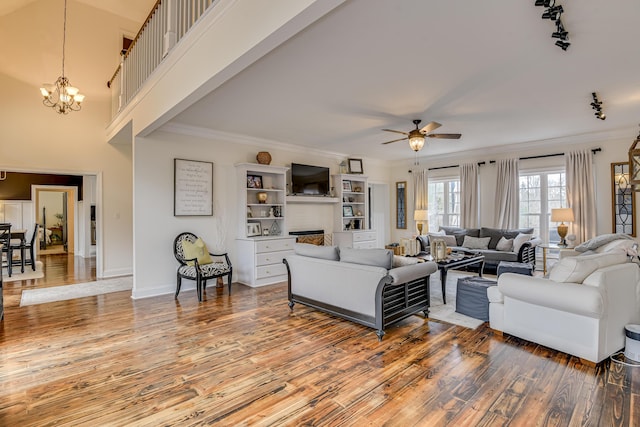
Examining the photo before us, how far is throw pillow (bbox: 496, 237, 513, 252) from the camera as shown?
20.6 ft

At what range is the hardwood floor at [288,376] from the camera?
6.68 ft

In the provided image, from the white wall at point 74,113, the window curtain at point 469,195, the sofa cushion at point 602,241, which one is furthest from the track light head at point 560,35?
the white wall at point 74,113

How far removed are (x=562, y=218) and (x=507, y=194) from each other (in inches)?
49.3

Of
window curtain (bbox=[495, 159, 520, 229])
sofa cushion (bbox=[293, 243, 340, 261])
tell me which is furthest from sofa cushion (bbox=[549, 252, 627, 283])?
window curtain (bbox=[495, 159, 520, 229])

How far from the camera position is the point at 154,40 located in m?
4.11

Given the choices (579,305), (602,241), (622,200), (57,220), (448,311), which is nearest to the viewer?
(579,305)

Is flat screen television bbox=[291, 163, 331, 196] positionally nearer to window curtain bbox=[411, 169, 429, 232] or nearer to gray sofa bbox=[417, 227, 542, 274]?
gray sofa bbox=[417, 227, 542, 274]

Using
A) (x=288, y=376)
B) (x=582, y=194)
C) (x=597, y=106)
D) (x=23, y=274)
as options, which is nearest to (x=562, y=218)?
(x=582, y=194)

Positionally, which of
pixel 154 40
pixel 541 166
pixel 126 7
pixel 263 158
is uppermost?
pixel 126 7

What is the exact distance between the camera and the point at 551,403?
214 centimetres

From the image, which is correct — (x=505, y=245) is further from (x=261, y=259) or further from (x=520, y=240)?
(x=261, y=259)

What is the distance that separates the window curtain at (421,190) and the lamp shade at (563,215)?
2.89m

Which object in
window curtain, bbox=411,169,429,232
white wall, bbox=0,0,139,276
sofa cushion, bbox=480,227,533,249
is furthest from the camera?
window curtain, bbox=411,169,429,232

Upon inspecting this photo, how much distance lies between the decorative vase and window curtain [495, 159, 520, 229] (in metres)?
5.03
